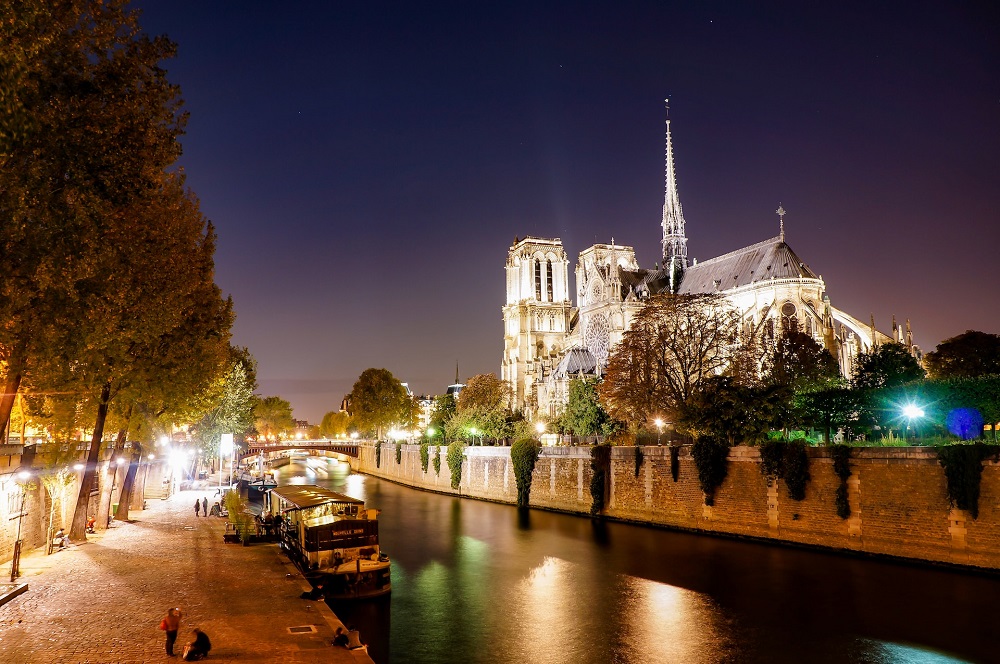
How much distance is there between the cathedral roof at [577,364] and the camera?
72250 mm

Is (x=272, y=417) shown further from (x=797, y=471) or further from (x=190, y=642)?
(x=190, y=642)

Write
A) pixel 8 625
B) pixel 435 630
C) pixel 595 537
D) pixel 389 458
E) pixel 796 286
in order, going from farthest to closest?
pixel 389 458
pixel 796 286
pixel 595 537
pixel 435 630
pixel 8 625

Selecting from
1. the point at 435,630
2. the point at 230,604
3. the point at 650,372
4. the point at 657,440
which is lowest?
the point at 435,630

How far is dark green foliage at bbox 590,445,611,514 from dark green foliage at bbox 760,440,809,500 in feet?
34.1

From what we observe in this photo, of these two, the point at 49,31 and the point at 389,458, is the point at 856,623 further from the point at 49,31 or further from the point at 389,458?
the point at 389,458

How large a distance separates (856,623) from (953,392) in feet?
46.9

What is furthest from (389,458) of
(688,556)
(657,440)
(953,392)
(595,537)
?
(953,392)

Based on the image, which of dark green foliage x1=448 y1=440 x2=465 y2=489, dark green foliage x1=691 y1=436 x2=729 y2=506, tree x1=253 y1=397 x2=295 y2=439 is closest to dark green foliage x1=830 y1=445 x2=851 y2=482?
dark green foliage x1=691 y1=436 x2=729 y2=506

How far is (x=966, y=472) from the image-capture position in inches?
922

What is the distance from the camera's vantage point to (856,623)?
1938 cm

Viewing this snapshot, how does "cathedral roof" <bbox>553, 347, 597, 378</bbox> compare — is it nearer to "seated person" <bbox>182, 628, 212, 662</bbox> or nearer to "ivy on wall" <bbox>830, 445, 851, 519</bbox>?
"ivy on wall" <bbox>830, 445, 851, 519</bbox>

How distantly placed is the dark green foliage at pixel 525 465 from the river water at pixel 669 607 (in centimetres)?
1385

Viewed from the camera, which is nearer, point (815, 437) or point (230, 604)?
point (230, 604)

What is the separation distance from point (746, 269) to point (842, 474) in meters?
44.2
